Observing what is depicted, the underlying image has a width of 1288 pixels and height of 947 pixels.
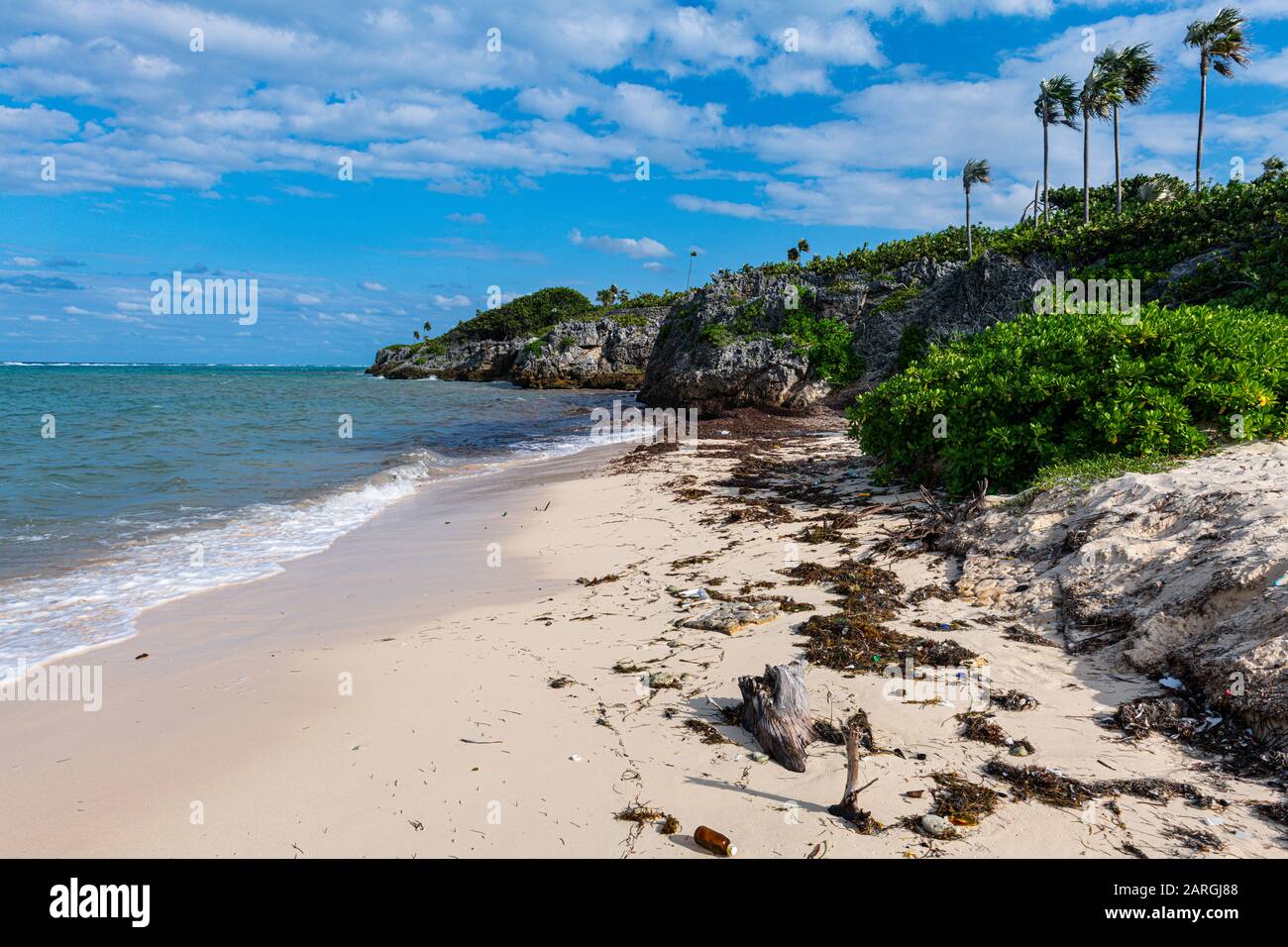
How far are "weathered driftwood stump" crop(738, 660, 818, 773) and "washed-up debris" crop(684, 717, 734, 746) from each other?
16 centimetres

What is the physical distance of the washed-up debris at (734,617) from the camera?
525cm

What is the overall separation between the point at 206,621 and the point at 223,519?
4.82 metres

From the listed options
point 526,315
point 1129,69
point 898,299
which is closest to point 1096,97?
point 1129,69

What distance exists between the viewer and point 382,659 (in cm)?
518

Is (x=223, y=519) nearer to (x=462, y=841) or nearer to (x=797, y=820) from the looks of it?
(x=462, y=841)

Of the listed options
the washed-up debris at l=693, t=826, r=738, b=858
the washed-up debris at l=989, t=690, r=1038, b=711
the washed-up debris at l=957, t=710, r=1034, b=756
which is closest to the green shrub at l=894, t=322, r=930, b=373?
the washed-up debris at l=989, t=690, r=1038, b=711

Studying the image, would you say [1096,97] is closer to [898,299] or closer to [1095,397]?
[898,299]

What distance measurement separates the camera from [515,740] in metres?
3.84

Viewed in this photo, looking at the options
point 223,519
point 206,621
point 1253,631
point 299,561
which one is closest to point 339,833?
point 206,621

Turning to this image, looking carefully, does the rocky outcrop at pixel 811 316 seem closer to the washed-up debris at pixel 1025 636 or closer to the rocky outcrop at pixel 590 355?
the washed-up debris at pixel 1025 636

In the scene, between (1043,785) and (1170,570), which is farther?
(1170,570)

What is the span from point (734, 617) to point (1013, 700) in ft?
6.71

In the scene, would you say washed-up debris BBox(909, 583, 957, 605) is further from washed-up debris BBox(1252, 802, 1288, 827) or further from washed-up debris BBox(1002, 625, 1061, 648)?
washed-up debris BBox(1252, 802, 1288, 827)

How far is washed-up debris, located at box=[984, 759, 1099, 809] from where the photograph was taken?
3064 millimetres
